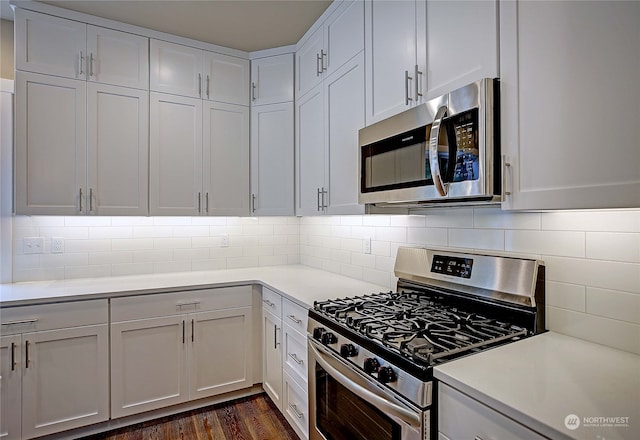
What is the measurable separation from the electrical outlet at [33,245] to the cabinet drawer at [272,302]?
5.05ft

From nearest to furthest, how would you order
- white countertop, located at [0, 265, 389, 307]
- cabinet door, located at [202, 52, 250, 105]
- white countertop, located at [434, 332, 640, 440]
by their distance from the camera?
white countertop, located at [434, 332, 640, 440] → white countertop, located at [0, 265, 389, 307] → cabinet door, located at [202, 52, 250, 105]

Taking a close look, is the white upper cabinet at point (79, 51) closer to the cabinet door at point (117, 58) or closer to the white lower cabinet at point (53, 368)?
the cabinet door at point (117, 58)

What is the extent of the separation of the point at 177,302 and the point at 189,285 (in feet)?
0.42

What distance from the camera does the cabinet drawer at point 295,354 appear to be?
6.41 feet

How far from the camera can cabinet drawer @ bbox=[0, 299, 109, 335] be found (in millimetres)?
1958

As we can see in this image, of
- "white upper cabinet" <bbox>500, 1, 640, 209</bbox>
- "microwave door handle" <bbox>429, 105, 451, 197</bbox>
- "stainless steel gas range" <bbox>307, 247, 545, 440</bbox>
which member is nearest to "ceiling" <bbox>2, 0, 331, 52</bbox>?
"microwave door handle" <bbox>429, 105, 451, 197</bbox>

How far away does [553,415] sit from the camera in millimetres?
821

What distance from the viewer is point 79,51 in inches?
92.3

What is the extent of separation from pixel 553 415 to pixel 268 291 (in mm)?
1862

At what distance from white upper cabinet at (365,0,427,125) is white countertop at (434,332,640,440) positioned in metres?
1.04

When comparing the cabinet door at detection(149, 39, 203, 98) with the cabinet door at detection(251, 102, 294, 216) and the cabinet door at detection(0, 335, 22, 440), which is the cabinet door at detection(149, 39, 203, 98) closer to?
the cabinet door at detection(251, 102, 294, 216)

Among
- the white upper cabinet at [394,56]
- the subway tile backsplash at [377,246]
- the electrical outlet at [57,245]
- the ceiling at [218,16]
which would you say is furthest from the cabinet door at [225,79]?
the electrical outlet at [57,245]

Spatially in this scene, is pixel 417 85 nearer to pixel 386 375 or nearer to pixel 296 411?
pixel 386 375

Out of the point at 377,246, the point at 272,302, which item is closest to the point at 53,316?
the point at 272,302
